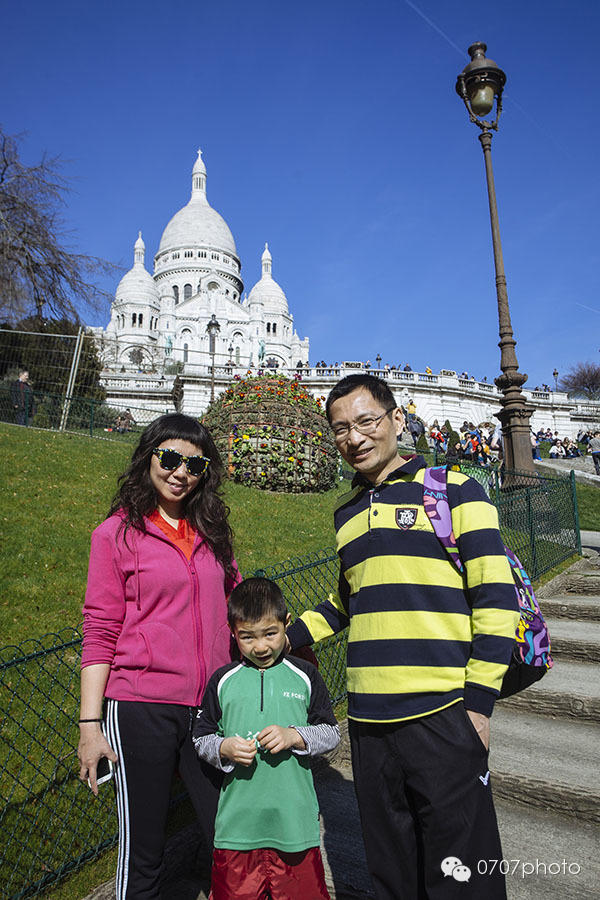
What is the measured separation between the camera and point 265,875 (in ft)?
6.62

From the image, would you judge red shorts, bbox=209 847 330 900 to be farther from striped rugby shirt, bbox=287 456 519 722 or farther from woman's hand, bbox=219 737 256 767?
striped rugby shirt, bbox=287 456 519 722

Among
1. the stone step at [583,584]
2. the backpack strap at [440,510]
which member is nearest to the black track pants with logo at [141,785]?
the backpack strap at [440,510]

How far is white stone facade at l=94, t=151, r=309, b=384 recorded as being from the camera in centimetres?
6969

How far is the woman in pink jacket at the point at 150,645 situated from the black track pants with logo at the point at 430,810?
65 centimetres

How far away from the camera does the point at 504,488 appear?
8492 millimetres

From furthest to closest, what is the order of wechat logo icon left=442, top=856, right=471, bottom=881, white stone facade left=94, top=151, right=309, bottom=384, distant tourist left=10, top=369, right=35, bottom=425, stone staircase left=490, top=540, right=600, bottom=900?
white stone facade left=94, top=151, right=309, bottom=384
distant tourist left=10, top=369, right=35, bottom=425
stone staircase left=490, top=540, right=600, bottom=900
wechat logo icon left=442, top=856, right=471, bottom=881

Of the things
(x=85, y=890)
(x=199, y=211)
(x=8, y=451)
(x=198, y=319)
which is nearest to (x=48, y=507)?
(x=8, y=451)

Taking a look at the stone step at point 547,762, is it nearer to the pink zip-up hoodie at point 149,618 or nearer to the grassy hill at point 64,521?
the pink zip-up hoodie at point 149,618

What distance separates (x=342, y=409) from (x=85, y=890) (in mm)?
2461

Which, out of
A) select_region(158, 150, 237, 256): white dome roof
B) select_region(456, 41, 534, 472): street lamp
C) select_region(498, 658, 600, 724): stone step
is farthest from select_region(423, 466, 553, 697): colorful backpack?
select_region(158, 150, 237, 256): white dome roof

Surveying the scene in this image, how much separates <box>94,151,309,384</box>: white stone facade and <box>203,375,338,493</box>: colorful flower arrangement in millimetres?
52797

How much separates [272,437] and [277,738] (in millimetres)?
8652

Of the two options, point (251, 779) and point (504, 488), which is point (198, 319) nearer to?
point (504, 488)

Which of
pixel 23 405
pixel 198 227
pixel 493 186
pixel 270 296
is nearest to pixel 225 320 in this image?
pixel 270 296
